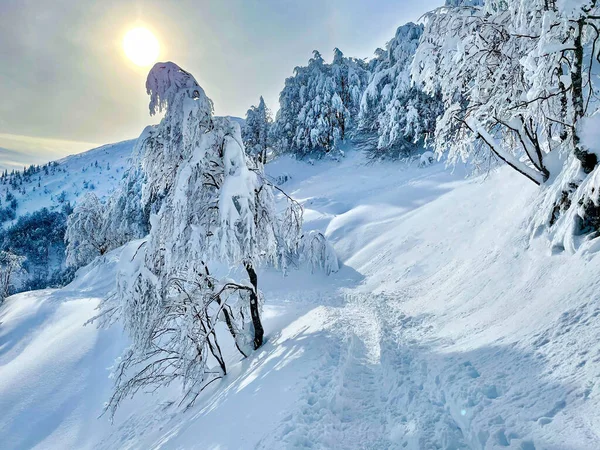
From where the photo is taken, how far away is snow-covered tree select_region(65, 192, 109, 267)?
2777 cm

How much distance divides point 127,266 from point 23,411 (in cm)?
805

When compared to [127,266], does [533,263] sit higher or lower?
lower

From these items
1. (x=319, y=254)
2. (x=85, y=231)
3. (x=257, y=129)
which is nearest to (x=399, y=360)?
(x=319, y=254)

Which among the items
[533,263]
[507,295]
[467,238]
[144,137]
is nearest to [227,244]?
[144,137]

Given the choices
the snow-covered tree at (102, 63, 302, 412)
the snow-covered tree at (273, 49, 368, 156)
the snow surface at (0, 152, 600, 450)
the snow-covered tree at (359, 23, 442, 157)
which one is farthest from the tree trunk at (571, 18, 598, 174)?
the snow-covered tree at (273, 49, 368, 156)

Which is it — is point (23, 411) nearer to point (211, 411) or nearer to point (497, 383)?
point (211, 411)

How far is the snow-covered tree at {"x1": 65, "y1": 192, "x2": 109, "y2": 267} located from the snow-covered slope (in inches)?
4715

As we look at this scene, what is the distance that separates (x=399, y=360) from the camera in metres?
5.11

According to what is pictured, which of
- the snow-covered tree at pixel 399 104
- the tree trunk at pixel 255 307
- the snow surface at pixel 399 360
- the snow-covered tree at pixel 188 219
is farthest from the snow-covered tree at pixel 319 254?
the snow-covered tree at pixel 399 104

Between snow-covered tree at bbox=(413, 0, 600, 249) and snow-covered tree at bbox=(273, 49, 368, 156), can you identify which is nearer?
snow-covered tree at bbox=(413, 0, 600, 249)

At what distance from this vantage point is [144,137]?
244 inches

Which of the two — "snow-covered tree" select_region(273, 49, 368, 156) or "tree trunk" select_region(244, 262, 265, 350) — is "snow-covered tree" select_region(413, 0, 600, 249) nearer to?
"tree trunk" select_region(244, 262, 265, 350)

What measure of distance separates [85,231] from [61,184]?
177754 millimetres

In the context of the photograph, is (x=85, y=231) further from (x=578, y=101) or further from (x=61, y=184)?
(x=61, y=184)
